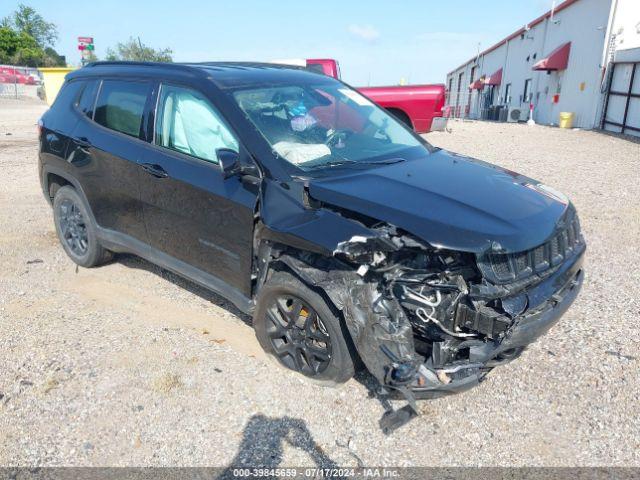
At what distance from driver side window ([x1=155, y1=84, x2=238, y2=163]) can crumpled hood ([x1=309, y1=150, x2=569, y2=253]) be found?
880mm

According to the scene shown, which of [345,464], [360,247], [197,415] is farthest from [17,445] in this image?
[360,247]

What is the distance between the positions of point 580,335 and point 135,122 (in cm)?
379

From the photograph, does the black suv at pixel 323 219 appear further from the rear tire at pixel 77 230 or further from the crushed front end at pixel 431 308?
the rear tire at pixel 77 230

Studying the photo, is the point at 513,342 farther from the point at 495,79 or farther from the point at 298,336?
the point at 495,79

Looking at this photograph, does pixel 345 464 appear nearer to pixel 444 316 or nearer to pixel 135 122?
pixel 444 316

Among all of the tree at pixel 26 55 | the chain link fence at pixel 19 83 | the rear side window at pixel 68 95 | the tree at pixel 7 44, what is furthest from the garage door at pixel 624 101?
the tree at pixel 7 44

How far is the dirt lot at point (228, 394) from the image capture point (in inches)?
111

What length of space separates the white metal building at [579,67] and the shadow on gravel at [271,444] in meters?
12.5

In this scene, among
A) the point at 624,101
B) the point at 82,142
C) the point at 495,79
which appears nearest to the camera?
the point at 82,142

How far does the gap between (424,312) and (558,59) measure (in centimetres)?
2666

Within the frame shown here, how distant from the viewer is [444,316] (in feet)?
9.25

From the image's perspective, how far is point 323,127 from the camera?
12.5ft

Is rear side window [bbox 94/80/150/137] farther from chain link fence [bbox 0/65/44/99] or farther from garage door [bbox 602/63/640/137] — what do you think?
chain link fence [bbox 0/65/44/99]

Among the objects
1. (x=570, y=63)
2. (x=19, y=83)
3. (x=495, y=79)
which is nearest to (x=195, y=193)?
(x=570, y=63)
